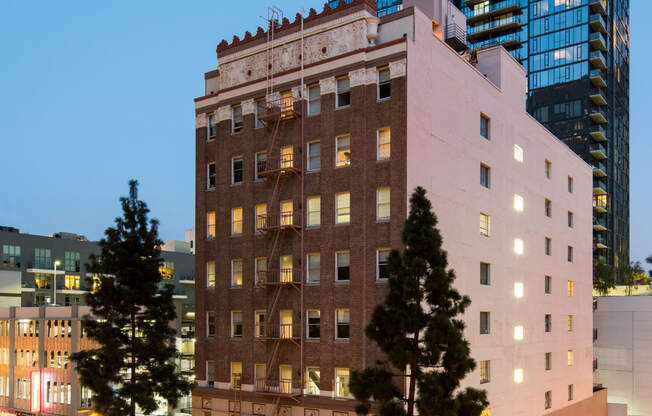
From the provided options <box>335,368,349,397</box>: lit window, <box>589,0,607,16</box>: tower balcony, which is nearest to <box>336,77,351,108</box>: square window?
<box>335,368,349,397</box>: lit window

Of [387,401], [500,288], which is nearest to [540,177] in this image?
[500,288]

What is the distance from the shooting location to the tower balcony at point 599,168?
12248 cm

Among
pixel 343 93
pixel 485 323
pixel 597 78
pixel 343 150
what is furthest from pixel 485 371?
pixel 597 78

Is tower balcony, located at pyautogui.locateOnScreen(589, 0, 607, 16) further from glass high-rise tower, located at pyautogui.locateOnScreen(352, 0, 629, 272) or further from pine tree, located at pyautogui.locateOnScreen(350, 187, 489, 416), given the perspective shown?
pine tree, located at pyautogui.locateOnScreen(350, 187, 489, 416)

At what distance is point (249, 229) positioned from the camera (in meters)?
46.1

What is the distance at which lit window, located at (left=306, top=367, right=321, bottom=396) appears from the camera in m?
41.4

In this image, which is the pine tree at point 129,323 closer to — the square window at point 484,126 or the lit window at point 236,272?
the lit window at point 236,272

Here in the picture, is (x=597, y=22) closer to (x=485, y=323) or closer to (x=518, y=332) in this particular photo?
(x=518, y=332)

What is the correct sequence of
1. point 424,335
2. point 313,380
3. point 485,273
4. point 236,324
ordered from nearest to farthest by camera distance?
point 424,335 → point 313,380 → point 236,324 → point 485,273

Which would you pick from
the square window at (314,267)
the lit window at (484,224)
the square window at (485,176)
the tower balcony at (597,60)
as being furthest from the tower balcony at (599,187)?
the square window at (314,267)

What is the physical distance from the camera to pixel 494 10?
130625 millimetres

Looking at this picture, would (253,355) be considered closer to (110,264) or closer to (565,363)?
(110,264)

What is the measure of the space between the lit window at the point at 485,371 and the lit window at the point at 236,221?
1950 cm

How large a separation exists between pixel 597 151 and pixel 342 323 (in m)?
96.5
